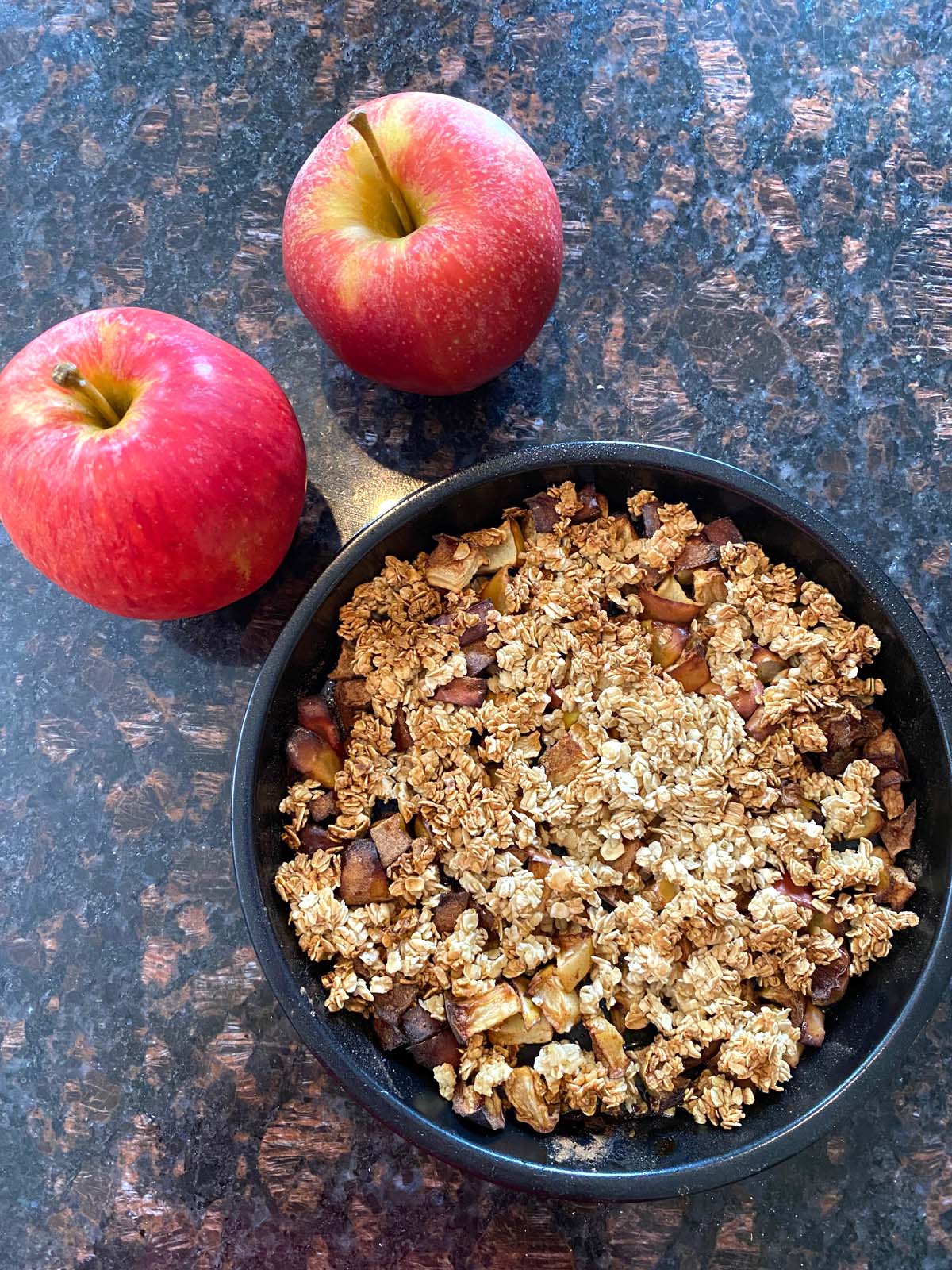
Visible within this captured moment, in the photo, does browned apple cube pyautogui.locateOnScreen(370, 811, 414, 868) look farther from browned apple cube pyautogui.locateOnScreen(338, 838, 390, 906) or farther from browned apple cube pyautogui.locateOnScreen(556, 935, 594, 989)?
browned apple cube pyautogui.locateOnScreen(556, 935, 594, 989)

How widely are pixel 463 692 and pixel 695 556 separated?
8.6 inches

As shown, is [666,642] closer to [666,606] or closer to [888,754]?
[666,606]

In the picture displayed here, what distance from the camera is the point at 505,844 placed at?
2.60ft

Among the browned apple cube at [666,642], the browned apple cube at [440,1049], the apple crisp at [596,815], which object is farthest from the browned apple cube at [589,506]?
the browned apple cube at [440,1049]

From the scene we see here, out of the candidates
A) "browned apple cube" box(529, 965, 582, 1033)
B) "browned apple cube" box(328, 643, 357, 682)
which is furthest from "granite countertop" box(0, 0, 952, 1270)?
"browned apple cube" box(529, 965, 582, 1033)

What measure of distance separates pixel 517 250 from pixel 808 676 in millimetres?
397

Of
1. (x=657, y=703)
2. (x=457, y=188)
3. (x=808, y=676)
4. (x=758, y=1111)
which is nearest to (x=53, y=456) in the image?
(x=457, y=188)

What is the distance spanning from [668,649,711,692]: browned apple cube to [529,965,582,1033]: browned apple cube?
0.81 feet

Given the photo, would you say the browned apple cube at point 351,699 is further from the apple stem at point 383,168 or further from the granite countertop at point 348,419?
the apple stem at point 383,168

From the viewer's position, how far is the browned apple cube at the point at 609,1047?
2.50ft

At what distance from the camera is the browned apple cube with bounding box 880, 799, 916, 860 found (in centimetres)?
80

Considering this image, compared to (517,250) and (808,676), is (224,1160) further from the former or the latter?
(517,250)

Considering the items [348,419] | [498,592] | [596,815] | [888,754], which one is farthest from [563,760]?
[348,419]

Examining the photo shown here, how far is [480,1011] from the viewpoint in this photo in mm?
760
